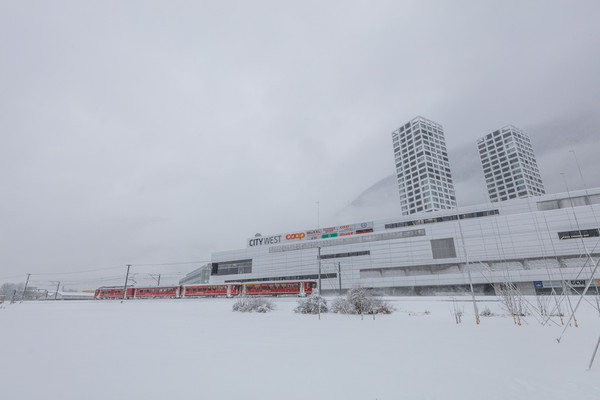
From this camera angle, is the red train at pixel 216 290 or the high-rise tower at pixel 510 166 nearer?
the red train at pixel 216 290

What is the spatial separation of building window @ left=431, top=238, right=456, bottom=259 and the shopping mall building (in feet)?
0.68

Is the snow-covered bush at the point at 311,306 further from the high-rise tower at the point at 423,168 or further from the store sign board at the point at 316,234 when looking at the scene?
the high-rise tower at the point at 423,168

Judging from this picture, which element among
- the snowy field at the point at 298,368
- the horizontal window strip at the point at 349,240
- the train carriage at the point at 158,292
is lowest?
the snowy field at the point at 298,368

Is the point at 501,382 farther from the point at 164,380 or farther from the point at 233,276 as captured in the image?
the point at 233,276

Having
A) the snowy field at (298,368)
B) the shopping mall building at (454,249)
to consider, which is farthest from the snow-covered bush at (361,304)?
the shopping mall building at (454,249)

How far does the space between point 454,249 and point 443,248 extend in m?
2.25

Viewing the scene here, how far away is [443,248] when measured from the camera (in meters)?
64.8

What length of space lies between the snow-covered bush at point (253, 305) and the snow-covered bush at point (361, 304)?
8.96m

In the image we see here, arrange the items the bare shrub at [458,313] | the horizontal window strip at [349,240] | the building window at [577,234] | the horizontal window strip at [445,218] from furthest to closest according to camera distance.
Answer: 1. the horizontal window strip at [349,240]
2. the horizontal window strip at [445,218]
3. the building window at [577,234]
4. the bare shrub at [458,313]

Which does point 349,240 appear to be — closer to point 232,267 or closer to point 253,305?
point 232,267

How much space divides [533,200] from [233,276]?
83.0m

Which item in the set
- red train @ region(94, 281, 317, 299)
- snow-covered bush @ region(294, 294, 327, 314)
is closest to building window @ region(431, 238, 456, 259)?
red train @ region(94, 281, 317, 299)

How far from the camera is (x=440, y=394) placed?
240 inches

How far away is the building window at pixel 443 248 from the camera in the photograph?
209ft
